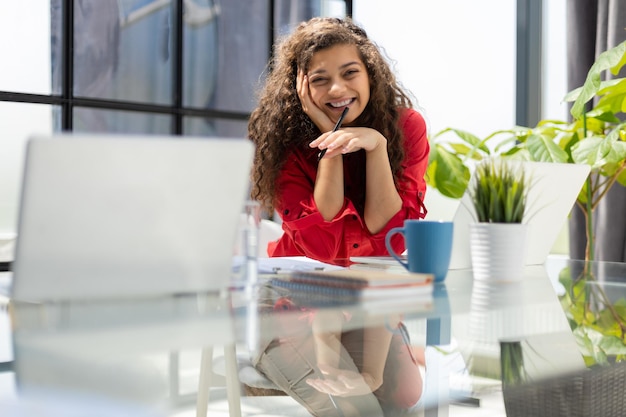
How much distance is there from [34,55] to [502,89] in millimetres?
2228

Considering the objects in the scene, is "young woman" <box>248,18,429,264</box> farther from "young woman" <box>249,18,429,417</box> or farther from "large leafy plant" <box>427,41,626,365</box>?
"large leafy plant" <box>427,41,626,365</box>

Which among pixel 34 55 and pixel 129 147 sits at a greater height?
pixel 34 55

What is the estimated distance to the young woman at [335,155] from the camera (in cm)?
186

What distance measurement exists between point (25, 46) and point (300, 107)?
67.0 inches

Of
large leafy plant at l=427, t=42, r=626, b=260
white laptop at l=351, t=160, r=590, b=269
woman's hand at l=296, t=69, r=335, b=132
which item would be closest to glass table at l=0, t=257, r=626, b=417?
white laptop at l=351, t=160, r=590, b=269

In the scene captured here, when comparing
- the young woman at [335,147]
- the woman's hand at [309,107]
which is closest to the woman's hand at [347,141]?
the young woman at [335,147]

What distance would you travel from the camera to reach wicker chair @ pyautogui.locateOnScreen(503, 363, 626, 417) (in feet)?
1.95

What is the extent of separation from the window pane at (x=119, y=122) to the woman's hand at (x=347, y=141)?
6.46 ft

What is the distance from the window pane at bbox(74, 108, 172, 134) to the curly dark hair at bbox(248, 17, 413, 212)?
1.57m

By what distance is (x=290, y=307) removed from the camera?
86 centimetres

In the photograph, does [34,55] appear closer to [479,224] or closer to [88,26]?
[88,26]

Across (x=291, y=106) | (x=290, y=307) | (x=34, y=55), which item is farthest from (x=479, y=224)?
(x=34, y=55)

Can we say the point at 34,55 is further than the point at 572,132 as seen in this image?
Yes

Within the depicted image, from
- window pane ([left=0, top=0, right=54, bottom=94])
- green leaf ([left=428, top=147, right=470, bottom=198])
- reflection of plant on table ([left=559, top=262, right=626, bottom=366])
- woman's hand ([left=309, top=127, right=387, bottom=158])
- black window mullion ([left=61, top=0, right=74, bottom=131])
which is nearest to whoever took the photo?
reflection of plant on table ([left=559, top=262, right=626, bottom=366])
